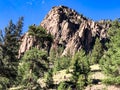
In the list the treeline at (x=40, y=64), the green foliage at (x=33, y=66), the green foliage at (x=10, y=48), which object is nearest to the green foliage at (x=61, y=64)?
the treeline at (x=40, y=64)

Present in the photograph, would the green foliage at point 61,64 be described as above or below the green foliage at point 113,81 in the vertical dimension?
above

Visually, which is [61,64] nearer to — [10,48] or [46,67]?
[46,67]

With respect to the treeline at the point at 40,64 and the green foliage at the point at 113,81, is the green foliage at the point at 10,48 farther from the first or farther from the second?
the green foliage at the point at 113,81

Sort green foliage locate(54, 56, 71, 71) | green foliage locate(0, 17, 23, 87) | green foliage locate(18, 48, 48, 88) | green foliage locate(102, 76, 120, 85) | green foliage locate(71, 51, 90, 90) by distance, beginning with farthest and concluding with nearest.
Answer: green foliage locate(54, 56, 71, 71)
green foliage locate(18, 48, 48, 88)
green foliage locate(71, 51, 90, 90)
green foliage locate(102, 76, 120, 85)
green foliage locate(0, 17, 23, 87)

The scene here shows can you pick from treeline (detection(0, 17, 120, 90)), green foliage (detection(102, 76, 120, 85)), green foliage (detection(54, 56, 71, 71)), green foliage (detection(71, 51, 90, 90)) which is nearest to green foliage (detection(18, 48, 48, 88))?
treeline (detection(0, 17, 120, 90))

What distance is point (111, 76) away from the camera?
38188mm

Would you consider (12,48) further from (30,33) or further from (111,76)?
(30,33)

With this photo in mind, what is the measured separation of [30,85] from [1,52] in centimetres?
2384

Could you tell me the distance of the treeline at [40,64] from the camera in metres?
33.5

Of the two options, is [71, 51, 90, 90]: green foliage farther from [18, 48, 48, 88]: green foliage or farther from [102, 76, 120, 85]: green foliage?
[102, 76, 120, 85]: green foliage

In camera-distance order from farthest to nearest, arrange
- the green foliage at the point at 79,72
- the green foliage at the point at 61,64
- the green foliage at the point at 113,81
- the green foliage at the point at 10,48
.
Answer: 1. the green foliage at the point at 61,64
2. the green foliage at the point at 79,72
3. the green foliage at the point at 113,81
4. the green foliage at the point at 10,48

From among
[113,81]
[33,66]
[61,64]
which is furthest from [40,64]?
[61,64]

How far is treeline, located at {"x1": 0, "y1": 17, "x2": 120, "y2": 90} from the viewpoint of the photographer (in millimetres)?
33500

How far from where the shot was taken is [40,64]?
5891 centimetres
